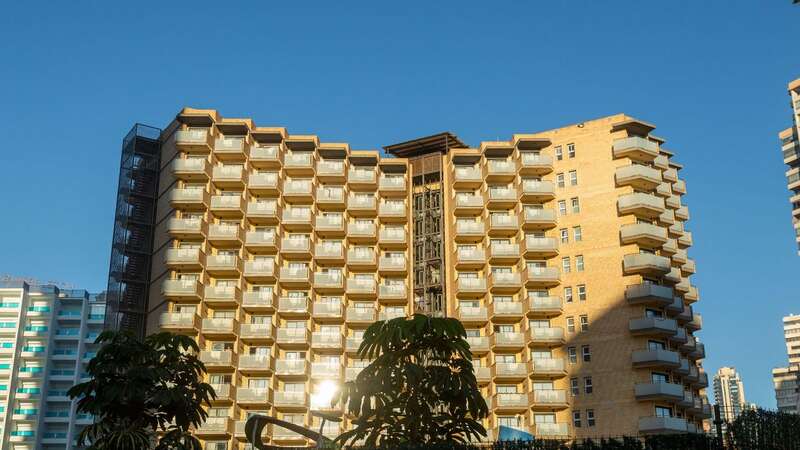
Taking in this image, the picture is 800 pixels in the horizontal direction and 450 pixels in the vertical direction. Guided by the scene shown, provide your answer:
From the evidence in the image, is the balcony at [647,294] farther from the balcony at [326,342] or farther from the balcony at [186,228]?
the balcony at [186,228]

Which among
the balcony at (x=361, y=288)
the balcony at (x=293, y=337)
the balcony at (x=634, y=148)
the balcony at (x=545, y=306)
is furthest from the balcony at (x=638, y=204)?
the balcony at (x=293, y=337)

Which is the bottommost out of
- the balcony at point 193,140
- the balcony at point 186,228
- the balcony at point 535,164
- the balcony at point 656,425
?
the balcony at point 656,425

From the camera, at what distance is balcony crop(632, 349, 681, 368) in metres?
90.4

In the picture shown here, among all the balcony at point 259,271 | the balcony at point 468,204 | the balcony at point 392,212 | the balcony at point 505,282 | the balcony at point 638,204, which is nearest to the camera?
the balcony at point 638,204

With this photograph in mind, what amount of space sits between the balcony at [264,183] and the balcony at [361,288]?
13491 mm


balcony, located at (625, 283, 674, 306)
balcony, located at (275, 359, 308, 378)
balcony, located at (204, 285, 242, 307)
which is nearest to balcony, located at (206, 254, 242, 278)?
balcony, located at (204, 285, 242, 307)

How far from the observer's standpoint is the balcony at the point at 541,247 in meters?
98.6

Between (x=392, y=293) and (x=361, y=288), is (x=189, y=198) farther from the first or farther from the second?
(x=392, y=293)

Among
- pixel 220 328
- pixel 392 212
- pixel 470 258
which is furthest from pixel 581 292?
pixel 220 328

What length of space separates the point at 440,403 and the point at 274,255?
211 feet

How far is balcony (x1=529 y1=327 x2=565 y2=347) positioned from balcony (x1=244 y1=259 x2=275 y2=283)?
28.6 metres

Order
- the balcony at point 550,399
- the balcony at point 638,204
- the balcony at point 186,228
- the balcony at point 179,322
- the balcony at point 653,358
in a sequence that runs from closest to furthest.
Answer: the balcony at point 653,358 < the balcony at point 550,399 < the balcony at point 179,322 < the balcony at point 638,204 < the balcony at point 186,228

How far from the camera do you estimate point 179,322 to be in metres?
93.3

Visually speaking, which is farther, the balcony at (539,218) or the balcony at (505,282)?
the balcony at (539,218)
